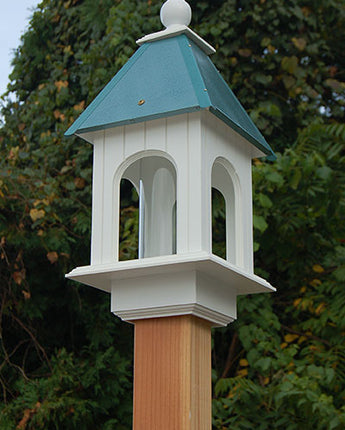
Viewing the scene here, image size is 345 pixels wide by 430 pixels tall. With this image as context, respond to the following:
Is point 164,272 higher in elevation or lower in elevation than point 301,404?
higher

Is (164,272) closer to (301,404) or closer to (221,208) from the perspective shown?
(301,404)

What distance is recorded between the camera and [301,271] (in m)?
4.95

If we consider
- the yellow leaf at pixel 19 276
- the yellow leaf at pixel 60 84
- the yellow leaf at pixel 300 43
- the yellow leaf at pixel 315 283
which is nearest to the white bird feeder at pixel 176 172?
the yellow leaf at pixel 19 276

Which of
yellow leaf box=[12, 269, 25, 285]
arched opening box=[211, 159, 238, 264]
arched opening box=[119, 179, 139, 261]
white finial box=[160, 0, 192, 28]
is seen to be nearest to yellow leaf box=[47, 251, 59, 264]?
yellow leaf box=[12, 269, 25, 285]

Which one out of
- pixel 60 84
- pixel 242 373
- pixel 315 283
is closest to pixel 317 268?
pixel 315 283

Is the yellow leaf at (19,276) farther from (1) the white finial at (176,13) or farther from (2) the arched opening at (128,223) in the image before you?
(1) the white finial at (176,13)

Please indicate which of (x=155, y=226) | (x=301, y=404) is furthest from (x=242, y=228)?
(x=301, y=404)

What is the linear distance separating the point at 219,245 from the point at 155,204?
6.90 feet

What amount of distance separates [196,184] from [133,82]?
0.47 meters

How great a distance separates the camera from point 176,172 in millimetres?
2480

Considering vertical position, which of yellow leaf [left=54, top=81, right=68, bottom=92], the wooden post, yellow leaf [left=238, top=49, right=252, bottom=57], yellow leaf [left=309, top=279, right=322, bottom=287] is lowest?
the wooden post

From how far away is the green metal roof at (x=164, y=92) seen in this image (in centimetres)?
236

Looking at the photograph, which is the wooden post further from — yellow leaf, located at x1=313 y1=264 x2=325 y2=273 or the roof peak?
yellow leaf, located at x1=313 y1=264 x2=325 y2=273

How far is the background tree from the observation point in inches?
174
